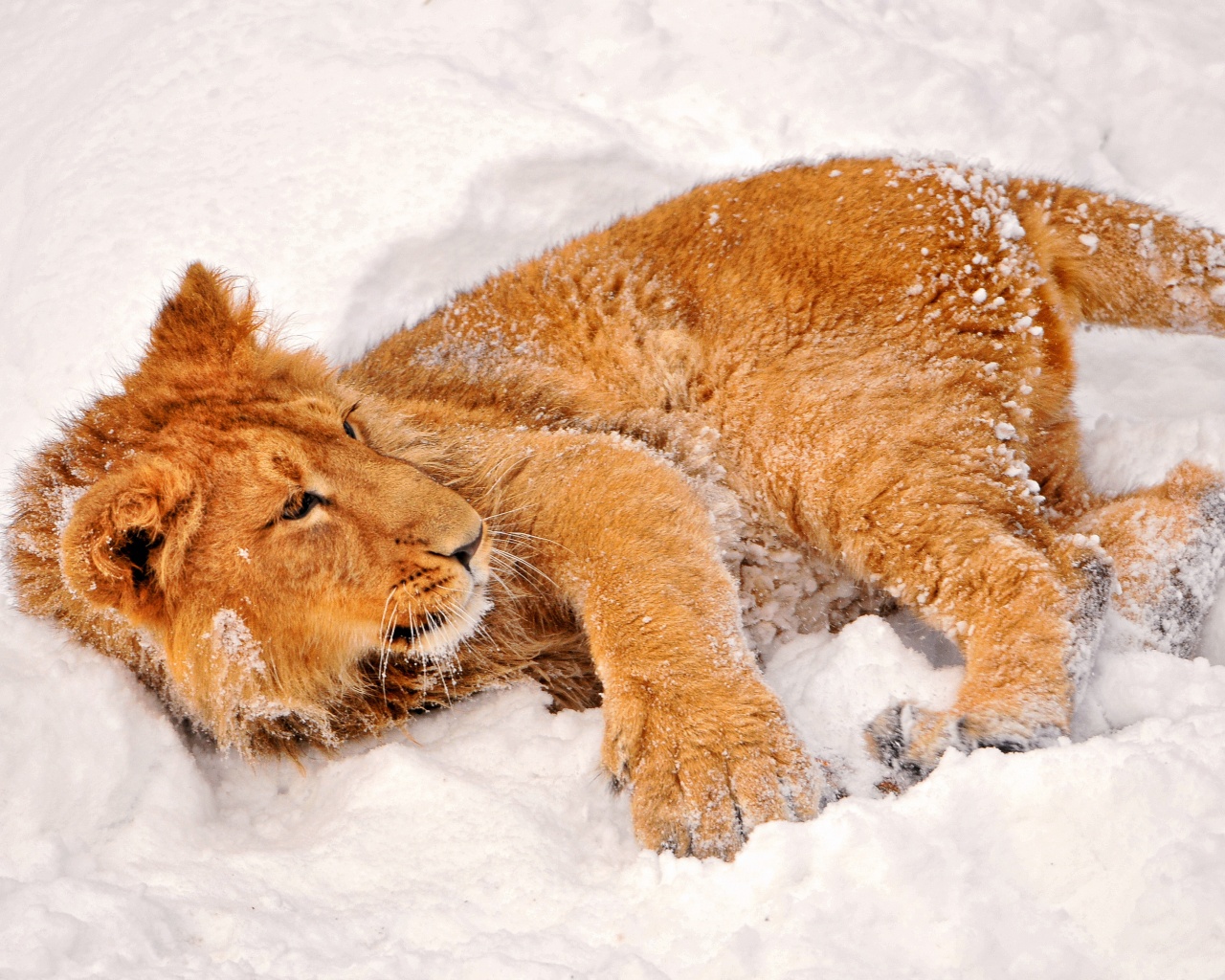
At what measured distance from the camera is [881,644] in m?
3.23

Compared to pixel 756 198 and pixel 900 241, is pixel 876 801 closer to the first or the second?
pixel 900 241

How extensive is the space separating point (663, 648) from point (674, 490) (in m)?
0.63

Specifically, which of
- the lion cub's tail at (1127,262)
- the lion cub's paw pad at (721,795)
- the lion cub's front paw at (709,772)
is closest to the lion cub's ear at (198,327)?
the lion cub's front paw at (709,772)

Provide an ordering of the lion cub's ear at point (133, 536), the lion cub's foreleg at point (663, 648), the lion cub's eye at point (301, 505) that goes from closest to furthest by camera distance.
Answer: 1. the lion cub's ear at point (133, 536)
2. the lion cub's foreleg at point (663, 648)
3. the lion cub's eye at point (301, 505)

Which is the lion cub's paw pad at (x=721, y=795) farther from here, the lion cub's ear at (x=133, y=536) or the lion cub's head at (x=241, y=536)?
the lion cub's ear at (x=133, y=536)

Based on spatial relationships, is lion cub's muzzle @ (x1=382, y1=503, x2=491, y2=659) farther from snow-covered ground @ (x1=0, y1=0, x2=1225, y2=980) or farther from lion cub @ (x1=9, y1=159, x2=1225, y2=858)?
snow-covered ground @ (x1=0, y1=0, x2=1225, y2=980)

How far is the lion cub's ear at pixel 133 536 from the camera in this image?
2.61 m

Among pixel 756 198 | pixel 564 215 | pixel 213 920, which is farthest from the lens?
pixel 564 215

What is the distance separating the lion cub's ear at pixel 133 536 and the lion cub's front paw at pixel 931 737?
6.70 ft

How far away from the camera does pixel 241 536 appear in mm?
2914

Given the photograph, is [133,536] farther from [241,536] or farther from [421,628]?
[421,628]

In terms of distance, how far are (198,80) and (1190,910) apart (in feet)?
19.2

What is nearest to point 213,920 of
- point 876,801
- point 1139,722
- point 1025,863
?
point 876,801

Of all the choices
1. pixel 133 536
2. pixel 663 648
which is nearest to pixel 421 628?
pixel 663 648
